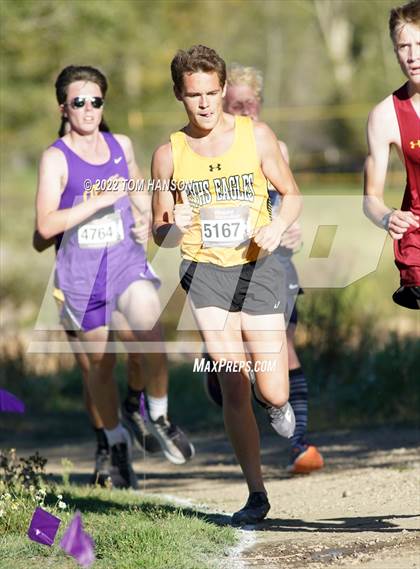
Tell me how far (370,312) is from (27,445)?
13.9ft

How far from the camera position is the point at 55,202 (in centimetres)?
703

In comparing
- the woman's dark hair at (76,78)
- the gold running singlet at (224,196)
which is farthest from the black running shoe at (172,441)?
the woman's dark hair at (76,78)

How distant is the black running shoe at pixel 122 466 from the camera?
7723mm

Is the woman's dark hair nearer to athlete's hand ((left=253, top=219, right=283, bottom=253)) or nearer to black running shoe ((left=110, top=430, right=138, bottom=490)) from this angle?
athlete's hand ((left=253, top=219, right=283, bottom=253))

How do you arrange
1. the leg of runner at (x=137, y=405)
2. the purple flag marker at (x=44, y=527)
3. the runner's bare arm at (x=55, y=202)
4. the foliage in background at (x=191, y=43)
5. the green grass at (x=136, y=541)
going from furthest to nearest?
the foliage in background at (x=191, y=43)
the leg of runner at (x=137, y=405)
the runner's bare arm at (x=55, y=202)
the green grass at (x=136, y=541)
the purple flag marker at (x=44, y=527)

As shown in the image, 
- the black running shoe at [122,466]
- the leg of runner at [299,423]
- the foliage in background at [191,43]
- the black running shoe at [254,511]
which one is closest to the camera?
the black running shoe at [254,511]

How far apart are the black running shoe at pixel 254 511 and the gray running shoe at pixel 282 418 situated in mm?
350

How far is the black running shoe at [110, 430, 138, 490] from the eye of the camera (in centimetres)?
772

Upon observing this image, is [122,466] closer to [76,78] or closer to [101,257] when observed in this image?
[101,257]

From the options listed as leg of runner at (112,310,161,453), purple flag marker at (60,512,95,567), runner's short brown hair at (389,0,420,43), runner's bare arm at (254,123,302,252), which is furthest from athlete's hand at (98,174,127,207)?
purple flag marker at (60,512,95,567)

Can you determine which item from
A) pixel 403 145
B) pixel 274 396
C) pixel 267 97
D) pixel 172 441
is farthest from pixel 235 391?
pixel 267 97

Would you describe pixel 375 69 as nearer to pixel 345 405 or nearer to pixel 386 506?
pixel 345 405

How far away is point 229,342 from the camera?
5855 mm

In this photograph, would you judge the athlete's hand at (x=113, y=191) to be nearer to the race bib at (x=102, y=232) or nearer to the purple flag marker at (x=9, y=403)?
the race bib at (x=102, y=232)
